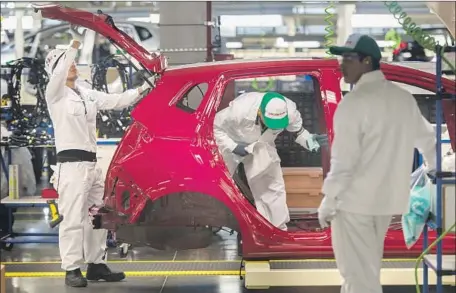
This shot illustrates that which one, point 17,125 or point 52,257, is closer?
point 52,257

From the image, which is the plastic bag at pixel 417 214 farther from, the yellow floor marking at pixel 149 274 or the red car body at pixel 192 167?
the yellow floor marking at pixel 149 274

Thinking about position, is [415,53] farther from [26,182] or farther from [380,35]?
[380,35]

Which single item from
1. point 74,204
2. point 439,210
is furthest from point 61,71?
point 439,210

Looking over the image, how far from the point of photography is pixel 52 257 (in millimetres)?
6898

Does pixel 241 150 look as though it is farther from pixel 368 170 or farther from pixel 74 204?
pixel 368 170

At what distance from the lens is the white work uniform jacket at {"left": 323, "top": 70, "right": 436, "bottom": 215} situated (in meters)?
3.64

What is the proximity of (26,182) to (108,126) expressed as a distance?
113 centimetres

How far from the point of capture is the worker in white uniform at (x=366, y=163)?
365 cm

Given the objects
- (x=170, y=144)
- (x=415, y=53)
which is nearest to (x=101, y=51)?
(x=415, y=53)

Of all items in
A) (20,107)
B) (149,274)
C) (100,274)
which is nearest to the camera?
(100,274)

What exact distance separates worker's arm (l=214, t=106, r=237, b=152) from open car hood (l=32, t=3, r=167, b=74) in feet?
1.89

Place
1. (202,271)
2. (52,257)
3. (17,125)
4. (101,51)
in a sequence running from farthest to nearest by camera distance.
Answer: (101,51)
(17,125)
(52,257)
(202,271)

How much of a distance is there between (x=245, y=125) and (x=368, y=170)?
202 centimetres

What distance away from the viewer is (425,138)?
3.88 m
